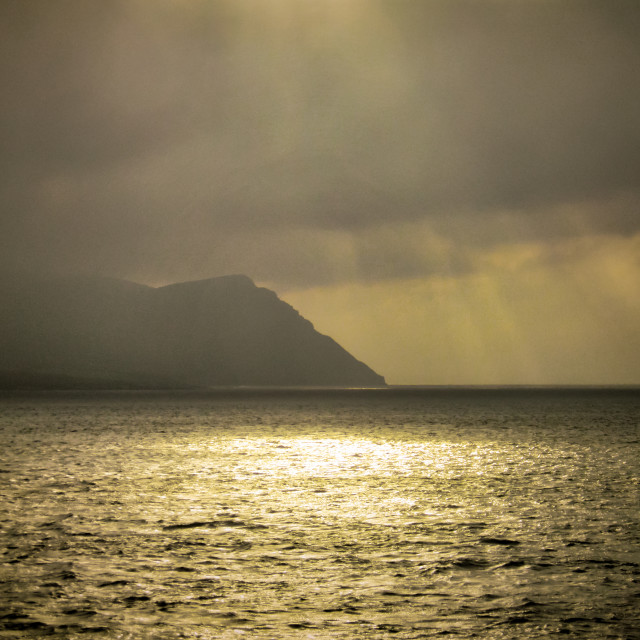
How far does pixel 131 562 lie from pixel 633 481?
30250mm

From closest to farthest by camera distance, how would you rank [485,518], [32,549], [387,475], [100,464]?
[32,549]
[485,518]
[387,475]
[100,464]

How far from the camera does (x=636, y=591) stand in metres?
16.6

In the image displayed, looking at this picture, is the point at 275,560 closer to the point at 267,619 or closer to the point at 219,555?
the point at 219,555

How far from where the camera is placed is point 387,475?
42.3 metres

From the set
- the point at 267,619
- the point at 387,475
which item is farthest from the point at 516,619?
the point at 387,475

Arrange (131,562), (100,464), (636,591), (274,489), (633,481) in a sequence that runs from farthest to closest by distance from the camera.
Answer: (100,464)
(633,481)
(274,489)
(131,562)
(636,591)

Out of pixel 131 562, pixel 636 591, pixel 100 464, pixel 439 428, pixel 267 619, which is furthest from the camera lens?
pixel 439 428

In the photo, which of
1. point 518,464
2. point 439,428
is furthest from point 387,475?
point 439,428

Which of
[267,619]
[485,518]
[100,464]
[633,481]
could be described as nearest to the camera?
[267,619]

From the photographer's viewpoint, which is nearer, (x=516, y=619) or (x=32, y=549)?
(x=516, y=619)

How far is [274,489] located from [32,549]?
1581 cm

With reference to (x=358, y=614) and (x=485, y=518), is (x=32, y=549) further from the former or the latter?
(x=485, y=518)

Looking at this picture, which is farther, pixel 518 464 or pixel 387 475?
pixel 518 464

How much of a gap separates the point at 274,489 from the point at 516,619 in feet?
72.7
